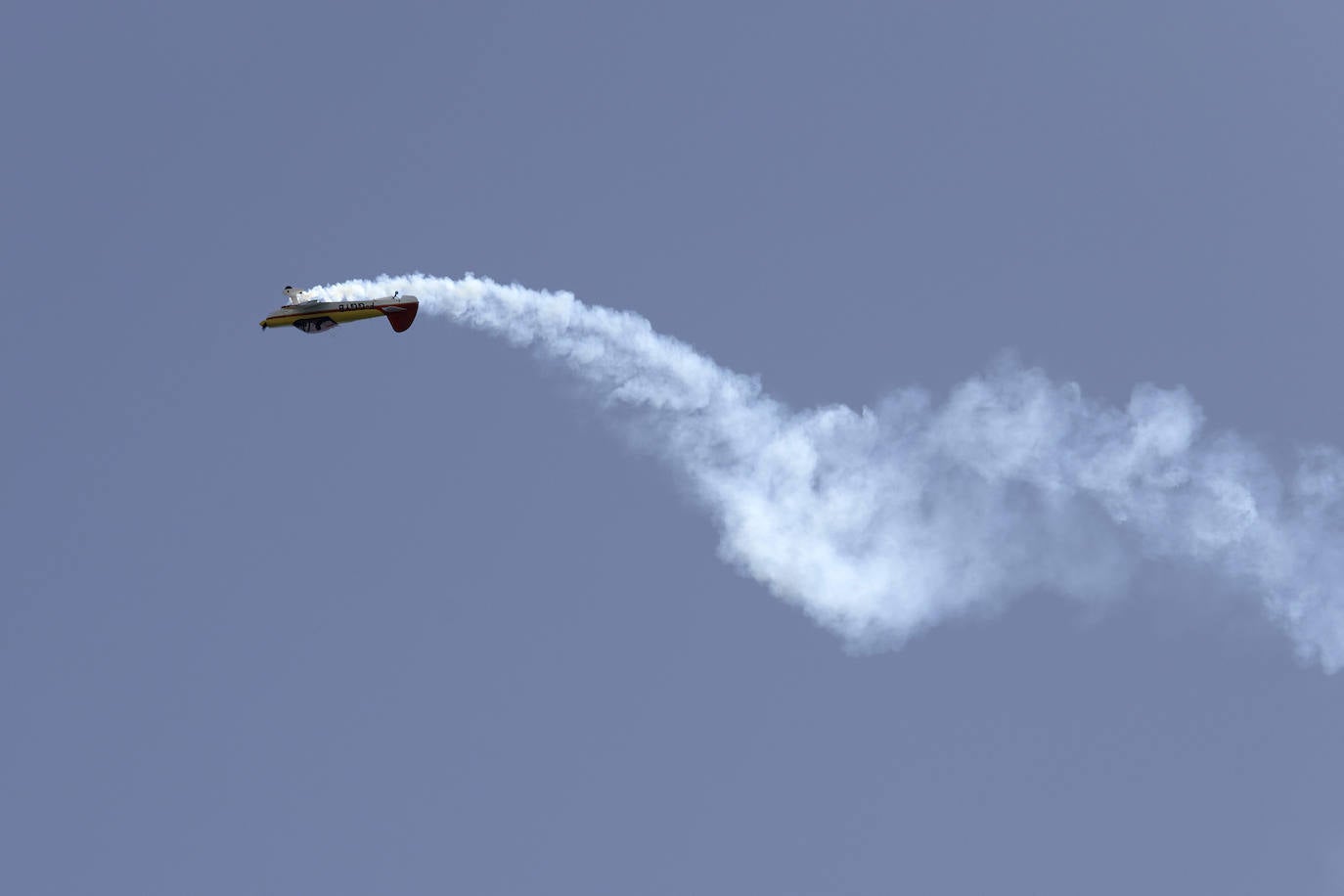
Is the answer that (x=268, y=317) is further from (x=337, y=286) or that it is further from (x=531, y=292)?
(x=531, y=292)

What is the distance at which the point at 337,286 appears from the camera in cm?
15625

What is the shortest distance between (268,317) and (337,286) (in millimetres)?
4085

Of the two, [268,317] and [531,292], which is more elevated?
[531,292]

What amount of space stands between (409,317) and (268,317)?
7659 mm

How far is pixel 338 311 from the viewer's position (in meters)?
156

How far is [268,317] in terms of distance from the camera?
6147 inches

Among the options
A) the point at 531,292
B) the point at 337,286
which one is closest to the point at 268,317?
the point at 337,286

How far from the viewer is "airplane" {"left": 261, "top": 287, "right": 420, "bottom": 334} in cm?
15588

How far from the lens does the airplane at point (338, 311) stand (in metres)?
156

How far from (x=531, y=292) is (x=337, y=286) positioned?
11.4 metres

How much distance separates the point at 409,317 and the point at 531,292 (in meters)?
8.25

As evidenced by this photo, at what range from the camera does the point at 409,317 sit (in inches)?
6147

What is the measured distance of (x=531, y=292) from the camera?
16112 centimetres
